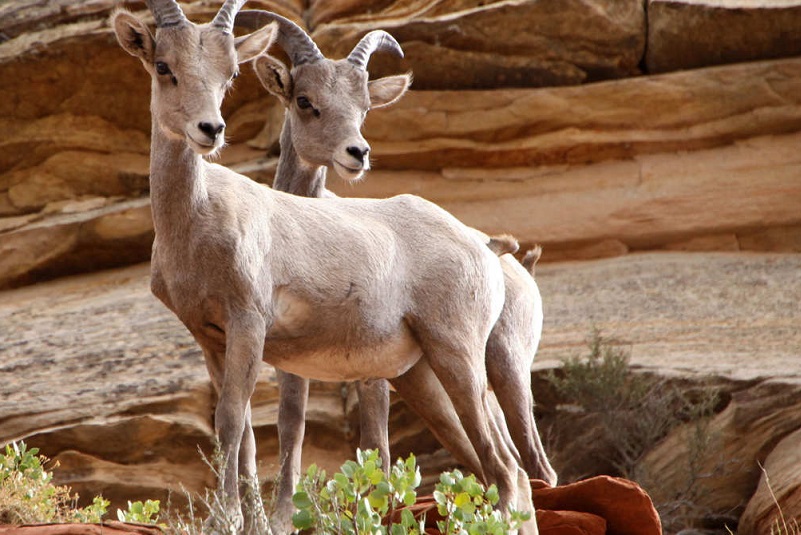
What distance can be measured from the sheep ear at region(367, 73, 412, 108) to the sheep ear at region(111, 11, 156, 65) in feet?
7.48

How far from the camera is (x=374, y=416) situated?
6641 mm

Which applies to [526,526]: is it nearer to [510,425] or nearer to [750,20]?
[510,425]

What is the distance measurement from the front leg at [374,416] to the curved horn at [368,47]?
1965 millimetres

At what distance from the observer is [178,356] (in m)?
10.4

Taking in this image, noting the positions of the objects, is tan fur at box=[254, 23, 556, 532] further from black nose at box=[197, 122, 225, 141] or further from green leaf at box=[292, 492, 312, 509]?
Result: green leaf at box=[292, 492, 312, 509]

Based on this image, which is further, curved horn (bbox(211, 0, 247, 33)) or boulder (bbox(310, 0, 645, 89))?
boulder (bbox(310, 0, 645, 89))

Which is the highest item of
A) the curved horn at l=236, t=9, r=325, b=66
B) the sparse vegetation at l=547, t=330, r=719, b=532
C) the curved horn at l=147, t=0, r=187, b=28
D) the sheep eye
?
the curved horn at l=147, t=0, r=187, b=28

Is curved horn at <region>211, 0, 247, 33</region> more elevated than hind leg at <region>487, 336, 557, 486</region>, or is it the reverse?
curved horn at <region>211, 0, 247, 33</region>

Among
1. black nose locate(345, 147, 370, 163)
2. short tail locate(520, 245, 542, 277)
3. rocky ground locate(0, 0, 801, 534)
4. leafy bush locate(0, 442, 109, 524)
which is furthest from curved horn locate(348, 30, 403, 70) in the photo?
rocky ground locate(0, 0, 801, 534)

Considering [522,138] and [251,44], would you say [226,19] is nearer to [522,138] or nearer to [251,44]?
[251,44]

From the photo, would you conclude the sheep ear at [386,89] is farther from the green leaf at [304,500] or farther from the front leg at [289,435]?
the green leaf at [304,500]

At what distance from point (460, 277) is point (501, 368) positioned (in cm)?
102

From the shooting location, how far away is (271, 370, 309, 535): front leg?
6113 mm

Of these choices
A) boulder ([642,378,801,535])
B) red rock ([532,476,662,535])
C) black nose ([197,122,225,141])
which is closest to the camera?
black nose ([197,122,225,141])
